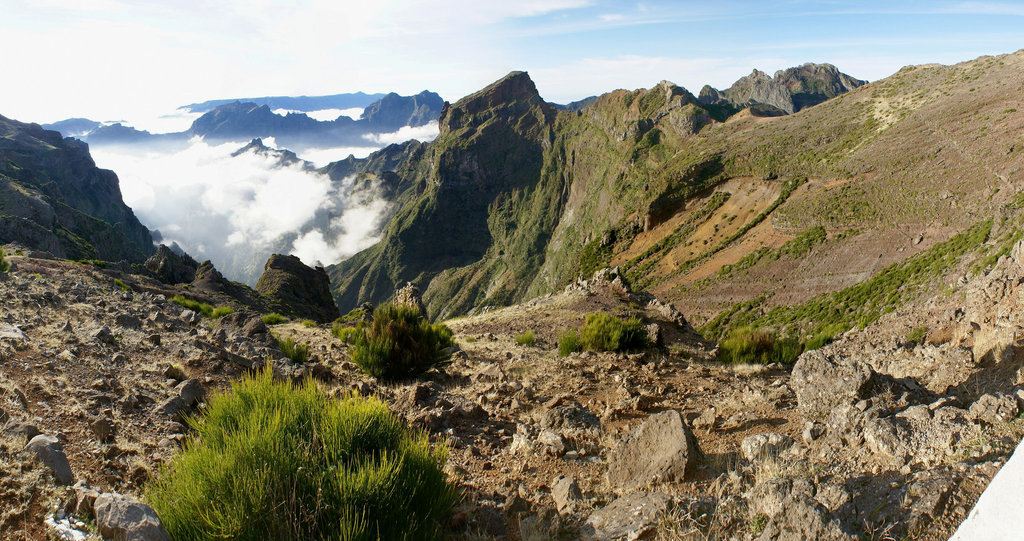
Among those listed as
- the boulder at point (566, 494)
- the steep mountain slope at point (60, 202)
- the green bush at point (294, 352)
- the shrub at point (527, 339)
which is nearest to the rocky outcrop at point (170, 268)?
the steep mountain slope at point (60, 202)

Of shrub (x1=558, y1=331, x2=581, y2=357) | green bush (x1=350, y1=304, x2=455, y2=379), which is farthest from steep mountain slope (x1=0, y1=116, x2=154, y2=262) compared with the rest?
shrub (x1=558, y1=331, x2=581, y2=357)

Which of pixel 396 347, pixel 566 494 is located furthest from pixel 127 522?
pixel 396 347

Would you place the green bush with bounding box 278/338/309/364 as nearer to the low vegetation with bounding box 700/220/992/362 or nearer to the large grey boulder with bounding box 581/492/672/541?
the large grey boulder with bounding box 581/492/672/541

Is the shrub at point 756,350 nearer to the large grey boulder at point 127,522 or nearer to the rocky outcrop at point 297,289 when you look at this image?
the large grey boulder at point 127,522

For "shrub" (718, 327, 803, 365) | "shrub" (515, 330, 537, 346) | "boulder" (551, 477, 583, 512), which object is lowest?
"shrub" (515, 330, 537, 346)

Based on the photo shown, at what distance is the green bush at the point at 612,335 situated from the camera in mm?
10219

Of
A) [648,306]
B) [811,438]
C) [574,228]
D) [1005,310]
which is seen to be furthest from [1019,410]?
[574,228]

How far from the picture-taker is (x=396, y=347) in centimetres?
938

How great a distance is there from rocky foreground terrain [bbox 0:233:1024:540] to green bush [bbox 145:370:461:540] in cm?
27

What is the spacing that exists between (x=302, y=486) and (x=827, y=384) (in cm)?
542

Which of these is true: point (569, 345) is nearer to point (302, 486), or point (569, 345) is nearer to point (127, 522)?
point (302, 486)

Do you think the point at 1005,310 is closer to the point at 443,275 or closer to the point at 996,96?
the point at 996,96

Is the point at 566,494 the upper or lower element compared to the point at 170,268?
upper

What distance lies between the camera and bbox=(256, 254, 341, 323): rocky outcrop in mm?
39700
